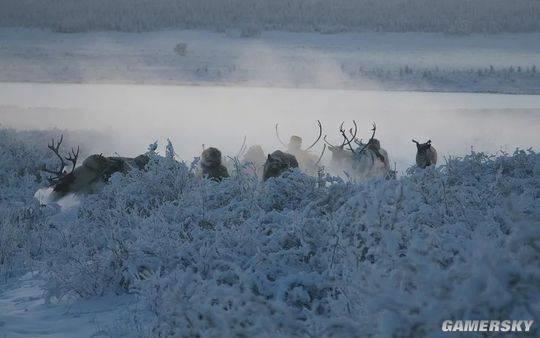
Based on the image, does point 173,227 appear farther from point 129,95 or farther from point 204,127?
point 129,95

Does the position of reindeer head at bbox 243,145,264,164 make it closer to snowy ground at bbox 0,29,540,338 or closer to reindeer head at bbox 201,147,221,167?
reindeer head at bbox 201,147,221,167

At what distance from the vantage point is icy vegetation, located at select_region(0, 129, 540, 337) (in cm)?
369

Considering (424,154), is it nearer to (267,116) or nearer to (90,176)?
(90,176)

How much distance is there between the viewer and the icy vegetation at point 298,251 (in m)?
3.69

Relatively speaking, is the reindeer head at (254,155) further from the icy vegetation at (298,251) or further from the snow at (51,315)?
the snow at (51,315)

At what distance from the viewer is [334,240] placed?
18.0 ft

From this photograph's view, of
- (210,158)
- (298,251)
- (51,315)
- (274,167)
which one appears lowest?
(51,315)

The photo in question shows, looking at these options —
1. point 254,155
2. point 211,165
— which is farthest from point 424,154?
point 254,155

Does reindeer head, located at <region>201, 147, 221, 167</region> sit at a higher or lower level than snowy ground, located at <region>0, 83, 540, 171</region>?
lower

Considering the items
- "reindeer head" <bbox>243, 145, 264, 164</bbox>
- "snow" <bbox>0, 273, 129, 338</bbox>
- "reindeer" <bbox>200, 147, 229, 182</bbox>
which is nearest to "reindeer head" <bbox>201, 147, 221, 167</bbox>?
"reindeer" <bbox>200, 147, 229, 182</bbox>

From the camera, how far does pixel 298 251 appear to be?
5.75 metres

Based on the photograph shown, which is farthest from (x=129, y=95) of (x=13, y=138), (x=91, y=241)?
(x=91, y=241)

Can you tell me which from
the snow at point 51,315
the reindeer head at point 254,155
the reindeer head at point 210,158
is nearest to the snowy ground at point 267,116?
the reindeer head at point 254,155

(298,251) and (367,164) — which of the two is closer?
(298,251)
